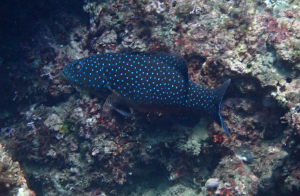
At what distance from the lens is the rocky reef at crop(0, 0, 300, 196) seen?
432 centimetres

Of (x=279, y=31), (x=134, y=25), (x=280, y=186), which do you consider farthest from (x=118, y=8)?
(x=280, y=186)

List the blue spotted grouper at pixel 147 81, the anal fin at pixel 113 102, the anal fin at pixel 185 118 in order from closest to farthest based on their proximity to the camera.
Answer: the blue spotted grouper at pixel 147 81, the anal fin at pixel 113 102, the anal fin at pixel 185 118

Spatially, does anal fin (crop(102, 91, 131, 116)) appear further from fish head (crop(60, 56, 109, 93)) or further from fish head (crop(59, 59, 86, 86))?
fish head (crop(59, 59, 86, 86))

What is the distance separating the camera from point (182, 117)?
171 inches

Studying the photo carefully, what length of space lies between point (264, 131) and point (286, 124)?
481 millimetres

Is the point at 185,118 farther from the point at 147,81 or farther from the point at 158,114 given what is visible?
the point at 147,81

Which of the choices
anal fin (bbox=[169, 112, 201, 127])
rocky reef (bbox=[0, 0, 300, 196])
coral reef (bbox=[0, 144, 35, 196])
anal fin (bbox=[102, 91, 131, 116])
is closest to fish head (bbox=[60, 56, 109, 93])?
anal fin (bbox=[102, 91, 131, 116])

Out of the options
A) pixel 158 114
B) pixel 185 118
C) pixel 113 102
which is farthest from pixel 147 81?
pixel 185 118

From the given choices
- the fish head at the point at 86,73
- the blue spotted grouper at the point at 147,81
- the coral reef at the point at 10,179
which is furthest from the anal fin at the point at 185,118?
the coral reef at the point at 10,179

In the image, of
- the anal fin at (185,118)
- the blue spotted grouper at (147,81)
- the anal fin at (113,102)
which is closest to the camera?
the blue spotted grouper at (147,81)

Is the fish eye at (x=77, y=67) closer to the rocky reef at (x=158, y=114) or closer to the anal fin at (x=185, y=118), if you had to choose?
the rocky reef at (x=158, y=114)

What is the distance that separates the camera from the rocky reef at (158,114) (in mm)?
4316

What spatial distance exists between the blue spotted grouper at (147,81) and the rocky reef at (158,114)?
64 cm

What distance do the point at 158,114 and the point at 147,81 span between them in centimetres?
113
